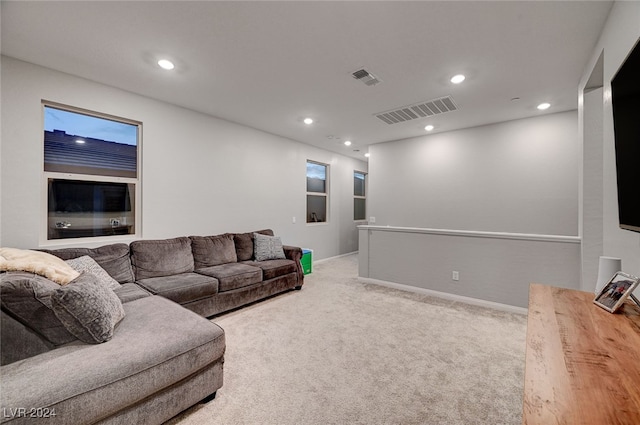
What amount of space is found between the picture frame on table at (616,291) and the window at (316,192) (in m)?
5.01

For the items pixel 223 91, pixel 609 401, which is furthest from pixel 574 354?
pixel 223 91

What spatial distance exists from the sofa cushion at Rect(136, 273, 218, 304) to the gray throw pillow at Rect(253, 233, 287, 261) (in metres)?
1.08

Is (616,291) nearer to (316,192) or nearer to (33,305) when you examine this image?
(33,305)

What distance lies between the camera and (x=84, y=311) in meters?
1.45

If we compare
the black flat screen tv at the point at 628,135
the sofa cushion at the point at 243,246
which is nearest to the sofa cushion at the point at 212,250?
the sofa cushion at the point at 243,246

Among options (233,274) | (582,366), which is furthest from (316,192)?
(582,366)

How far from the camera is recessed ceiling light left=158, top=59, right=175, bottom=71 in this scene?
2563mm

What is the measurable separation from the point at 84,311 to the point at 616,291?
282cm

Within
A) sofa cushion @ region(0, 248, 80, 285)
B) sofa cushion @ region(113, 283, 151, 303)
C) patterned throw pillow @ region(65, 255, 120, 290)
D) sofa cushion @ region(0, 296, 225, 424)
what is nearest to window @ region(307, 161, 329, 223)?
sofa cushion @ region(113, 283, 151, 303)

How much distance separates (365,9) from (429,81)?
1.43 meters

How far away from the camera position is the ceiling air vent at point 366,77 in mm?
2779

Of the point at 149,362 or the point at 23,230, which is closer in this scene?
the point at 149,362

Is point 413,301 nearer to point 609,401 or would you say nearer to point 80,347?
point 609,401

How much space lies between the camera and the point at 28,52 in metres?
2.41
